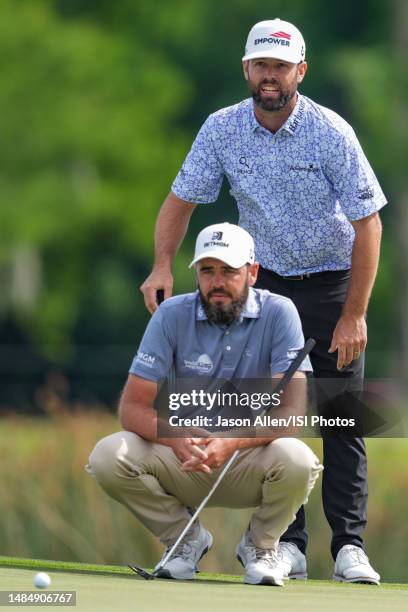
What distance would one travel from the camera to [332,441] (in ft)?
22.6

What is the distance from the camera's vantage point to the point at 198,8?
99.2 ft

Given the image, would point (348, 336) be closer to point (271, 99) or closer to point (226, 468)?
point (226, 468)

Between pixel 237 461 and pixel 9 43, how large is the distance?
1975 centimetres

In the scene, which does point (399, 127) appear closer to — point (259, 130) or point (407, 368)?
point (407, 368)

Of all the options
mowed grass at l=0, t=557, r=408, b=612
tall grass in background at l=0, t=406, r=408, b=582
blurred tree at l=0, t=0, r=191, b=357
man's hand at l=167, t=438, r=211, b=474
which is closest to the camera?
mowed grass at l=0, t=557, r=408, b=612

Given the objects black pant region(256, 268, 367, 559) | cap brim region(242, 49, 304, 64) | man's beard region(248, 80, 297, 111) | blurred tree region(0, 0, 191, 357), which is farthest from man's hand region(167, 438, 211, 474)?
blurred tree region(0, 0, 191, 357)

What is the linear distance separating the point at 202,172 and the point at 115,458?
1.33 metres

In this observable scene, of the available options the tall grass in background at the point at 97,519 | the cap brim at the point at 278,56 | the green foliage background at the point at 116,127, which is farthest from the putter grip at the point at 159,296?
the green foliage background at the point at 116,127

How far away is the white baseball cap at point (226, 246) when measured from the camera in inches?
249

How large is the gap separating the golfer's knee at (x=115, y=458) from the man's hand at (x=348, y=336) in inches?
36.7

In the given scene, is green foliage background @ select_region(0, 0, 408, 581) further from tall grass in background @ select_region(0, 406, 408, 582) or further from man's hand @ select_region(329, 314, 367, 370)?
man's hand @ select_region(329, 314, 367, 370)

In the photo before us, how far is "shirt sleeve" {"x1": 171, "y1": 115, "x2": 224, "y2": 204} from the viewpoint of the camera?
6.89 meters

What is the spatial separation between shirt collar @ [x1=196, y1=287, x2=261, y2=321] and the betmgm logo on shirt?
0.15 metres

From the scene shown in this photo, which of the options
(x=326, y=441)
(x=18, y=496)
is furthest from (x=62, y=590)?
(x=18, y=496)
